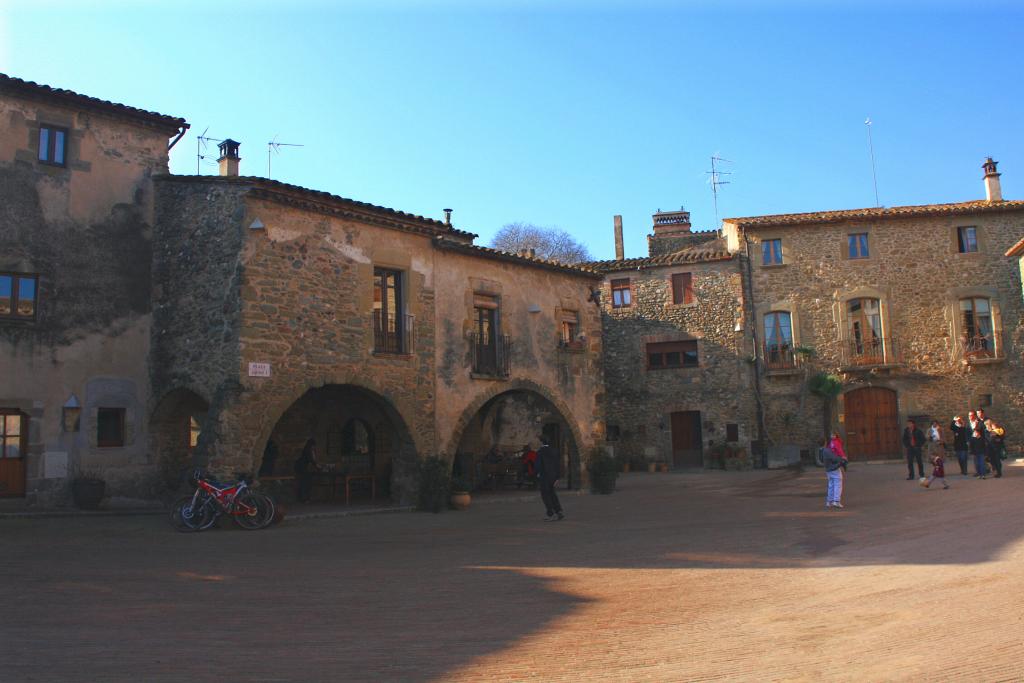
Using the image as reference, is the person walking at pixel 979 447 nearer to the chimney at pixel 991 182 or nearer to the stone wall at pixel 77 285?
the chimney at pixel 991 182

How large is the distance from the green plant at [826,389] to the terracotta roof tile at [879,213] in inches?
215

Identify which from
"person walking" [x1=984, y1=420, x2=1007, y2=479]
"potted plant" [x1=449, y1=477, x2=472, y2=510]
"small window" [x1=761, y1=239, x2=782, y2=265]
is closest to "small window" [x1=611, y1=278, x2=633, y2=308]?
"small window" [x1=761, y1=239, x2=782, y2=265]

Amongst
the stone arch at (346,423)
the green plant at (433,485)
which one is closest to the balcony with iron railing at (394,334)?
the stone arch at (346,423)

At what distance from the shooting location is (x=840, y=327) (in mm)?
28859

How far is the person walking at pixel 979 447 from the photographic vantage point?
18.6 metres

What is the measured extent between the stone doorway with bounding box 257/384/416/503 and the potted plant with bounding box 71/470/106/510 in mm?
3096

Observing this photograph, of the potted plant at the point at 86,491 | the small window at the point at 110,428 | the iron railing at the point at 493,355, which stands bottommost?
the potted plant at the point at 86,491

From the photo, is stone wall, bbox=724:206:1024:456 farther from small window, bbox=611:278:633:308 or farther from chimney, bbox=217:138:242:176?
chimney, bbox=217:138:242:176

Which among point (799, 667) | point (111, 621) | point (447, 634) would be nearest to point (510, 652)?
point (447, 634)

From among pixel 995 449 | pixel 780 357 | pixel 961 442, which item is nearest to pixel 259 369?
pixel 961 442

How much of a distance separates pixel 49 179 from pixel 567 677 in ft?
48.5

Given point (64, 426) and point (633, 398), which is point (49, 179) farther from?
point (633, 398)

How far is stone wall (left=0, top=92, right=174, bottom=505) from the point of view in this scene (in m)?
→ 15.2

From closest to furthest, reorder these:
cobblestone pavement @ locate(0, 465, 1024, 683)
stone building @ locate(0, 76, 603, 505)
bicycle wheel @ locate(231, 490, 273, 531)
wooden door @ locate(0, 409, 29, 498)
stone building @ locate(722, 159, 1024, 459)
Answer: cobblestone pavement @ locate(0, 465, 1024, 683) → bicycle wheel @ locate(231, 490, 273, 531) → stone building @ locate(0, 76, 603, 505) → wooden door @ locate(0, 409, 29, 498) → stone building @ locate(722, 159, 1024, 459)
